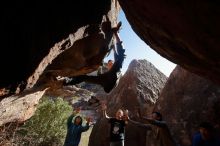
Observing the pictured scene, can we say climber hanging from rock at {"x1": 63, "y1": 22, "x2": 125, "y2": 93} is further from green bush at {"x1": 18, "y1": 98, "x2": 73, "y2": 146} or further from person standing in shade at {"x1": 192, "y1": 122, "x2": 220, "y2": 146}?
green bush at {"x1": 18, "y1": 98, "x2": 73, "y2": 146}

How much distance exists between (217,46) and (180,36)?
2.92 feet

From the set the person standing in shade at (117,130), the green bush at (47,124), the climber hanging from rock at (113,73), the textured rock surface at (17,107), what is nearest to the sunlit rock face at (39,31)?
the climber hanging from rock at (113,73)

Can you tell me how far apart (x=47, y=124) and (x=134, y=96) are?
5588 millimetres

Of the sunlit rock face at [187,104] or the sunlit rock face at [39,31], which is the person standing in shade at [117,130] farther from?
the sunlit rock face at [187,104]

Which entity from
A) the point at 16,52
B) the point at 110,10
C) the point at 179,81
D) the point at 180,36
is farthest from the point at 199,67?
the point at 179,81

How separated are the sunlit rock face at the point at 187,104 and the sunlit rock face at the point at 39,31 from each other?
6.74 meters

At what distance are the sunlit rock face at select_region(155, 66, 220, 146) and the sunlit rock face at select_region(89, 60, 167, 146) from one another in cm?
249

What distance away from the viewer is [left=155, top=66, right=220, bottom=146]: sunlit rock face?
11945 millimetres

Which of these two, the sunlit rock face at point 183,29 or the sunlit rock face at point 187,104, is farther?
the sunlit rock face at point 187,104

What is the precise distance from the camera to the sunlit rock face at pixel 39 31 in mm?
5285

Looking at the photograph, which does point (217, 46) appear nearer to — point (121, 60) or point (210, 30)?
point (210, 30)

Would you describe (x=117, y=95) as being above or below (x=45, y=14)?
above

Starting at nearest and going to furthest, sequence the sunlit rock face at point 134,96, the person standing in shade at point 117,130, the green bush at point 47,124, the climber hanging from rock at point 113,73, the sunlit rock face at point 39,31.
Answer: the sunlit rock face at point 39,31
the climber hanging from rock at point 113,73
the person standing in shade at point 117,130
the green bush at point 47,124
the sunlit rock face at point 134,96

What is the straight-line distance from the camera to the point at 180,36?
634cm
